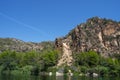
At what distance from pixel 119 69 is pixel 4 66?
60.3 metres

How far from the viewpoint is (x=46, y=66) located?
6088 inches

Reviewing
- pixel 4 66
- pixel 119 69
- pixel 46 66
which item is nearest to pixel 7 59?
pixel 4 66

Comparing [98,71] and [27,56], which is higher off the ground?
[27,56]

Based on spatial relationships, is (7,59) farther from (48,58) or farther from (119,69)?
(119,69)

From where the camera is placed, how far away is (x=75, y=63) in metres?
163

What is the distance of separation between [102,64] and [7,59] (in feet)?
169

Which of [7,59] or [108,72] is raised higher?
[7,59]

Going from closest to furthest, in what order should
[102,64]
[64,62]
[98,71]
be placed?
[98,71]
[102,64]
[64,62]

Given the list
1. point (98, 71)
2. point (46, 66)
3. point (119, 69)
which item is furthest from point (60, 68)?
point (119, 69)

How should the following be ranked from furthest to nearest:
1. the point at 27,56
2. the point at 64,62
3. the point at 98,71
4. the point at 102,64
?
the point at 64,62, the point at 27,56, the point at 102,64, the point at 98,71

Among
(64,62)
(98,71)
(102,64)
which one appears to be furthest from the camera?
(64,62)

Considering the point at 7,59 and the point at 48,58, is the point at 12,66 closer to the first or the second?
the point at 7,59

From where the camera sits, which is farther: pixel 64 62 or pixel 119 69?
pixel 64 62

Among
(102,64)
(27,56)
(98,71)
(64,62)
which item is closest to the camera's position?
(98,71)
